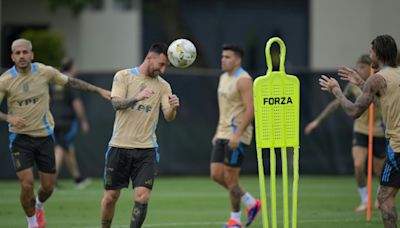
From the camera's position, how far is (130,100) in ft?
33.2

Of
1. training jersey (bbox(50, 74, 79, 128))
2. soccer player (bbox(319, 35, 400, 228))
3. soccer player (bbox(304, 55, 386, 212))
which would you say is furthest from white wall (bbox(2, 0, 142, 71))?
soccer player (bbox(319, 35, 400, 228))

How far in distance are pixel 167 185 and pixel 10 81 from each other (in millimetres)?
8026

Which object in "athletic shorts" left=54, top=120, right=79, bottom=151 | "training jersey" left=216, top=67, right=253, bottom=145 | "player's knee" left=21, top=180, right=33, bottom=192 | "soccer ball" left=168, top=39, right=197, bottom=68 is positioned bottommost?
"athletic shorts" left=54, top=120, right=79, bottom=151

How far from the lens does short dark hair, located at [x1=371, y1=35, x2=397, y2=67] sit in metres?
9.71

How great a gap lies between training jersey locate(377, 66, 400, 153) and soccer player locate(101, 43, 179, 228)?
7.88 ft

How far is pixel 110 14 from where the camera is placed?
95.8 ft

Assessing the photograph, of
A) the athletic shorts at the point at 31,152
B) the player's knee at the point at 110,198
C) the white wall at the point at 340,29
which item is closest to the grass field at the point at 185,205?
the athletic shorts at the point at 31,152

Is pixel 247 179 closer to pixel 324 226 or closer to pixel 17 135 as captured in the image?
pixel 324 226

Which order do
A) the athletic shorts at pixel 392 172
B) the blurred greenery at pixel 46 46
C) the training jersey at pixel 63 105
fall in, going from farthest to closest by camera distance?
1. the blurred greenery at pixel 46 46
2. the training jersey at pixel 63 105
3. the athletic shorts at pixel 392 172

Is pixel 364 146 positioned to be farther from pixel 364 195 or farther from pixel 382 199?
pixel 382 199

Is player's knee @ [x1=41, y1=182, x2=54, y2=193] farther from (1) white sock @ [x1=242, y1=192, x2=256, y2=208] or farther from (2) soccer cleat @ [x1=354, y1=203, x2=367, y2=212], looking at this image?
(2) soccer cleat @ [x1=354, y1=203, x2=367, y2=212]

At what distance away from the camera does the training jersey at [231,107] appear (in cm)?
1292

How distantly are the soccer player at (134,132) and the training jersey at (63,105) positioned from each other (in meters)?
8.45

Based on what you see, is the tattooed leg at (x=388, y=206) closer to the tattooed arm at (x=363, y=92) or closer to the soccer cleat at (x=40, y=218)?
the tattooed arm at (x=363, y=92)
